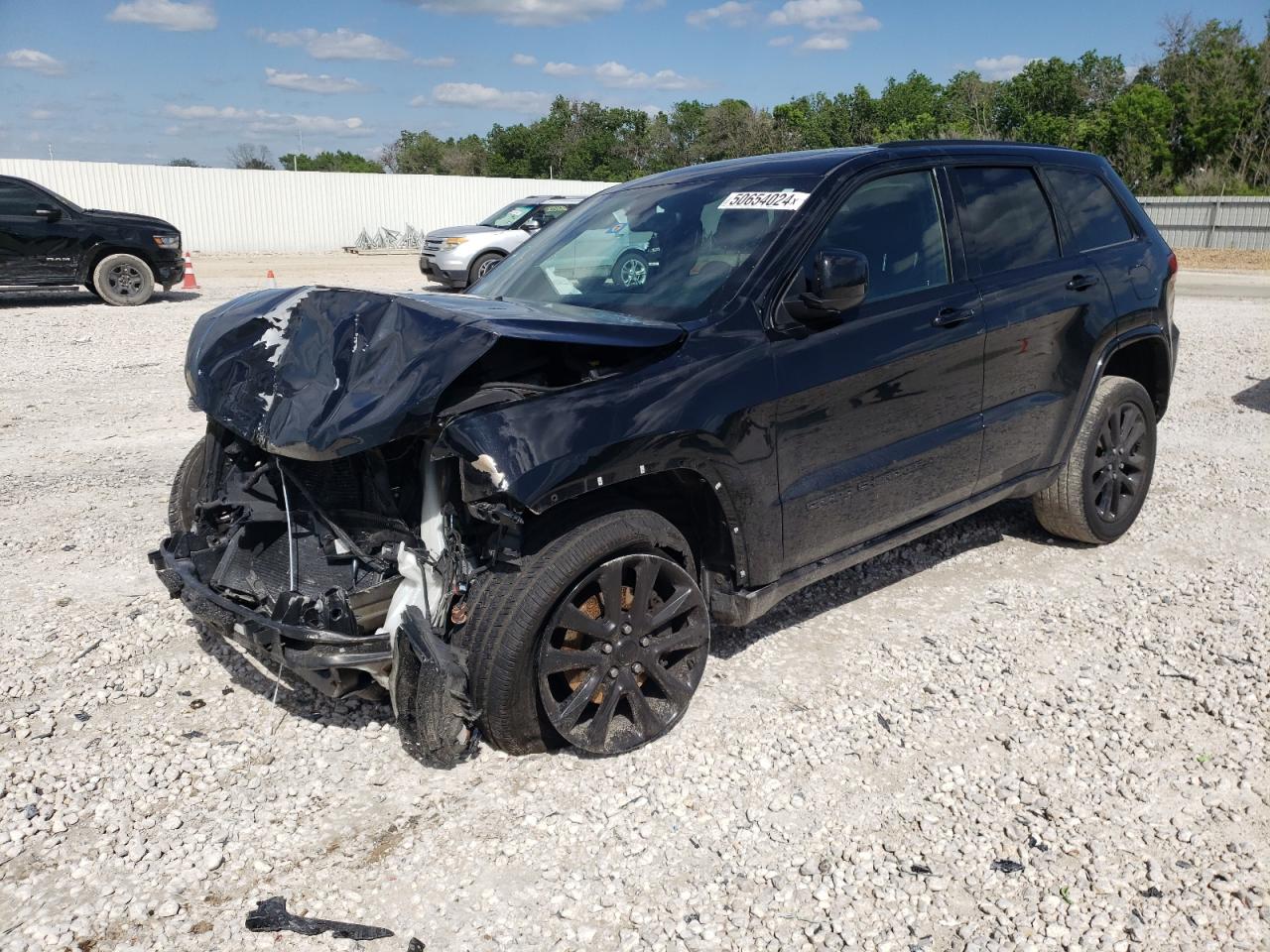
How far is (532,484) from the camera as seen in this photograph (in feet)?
9.19

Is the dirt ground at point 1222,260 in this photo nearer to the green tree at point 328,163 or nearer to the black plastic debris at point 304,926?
the black plastic debris at point 304,926

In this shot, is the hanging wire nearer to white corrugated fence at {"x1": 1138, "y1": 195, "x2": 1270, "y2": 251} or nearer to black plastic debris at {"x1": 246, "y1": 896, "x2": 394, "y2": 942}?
black plastic debris at {"x1": 246, "y1": 896, "x2": 394, "y2": 942}

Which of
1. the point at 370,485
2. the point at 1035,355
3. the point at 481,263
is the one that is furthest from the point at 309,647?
the point at 481,263

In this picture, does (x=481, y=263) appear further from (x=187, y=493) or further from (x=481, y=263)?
(x=187, y=493)

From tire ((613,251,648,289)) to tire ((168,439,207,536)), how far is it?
1856mm

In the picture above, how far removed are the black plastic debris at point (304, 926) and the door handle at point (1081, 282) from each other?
3.87m

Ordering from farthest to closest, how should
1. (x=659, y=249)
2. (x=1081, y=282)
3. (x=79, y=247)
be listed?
(x=79, y=247), (x=1081, y=282), (x=659, y=249)

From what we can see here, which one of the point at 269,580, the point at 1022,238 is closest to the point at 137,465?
the point at 269,580

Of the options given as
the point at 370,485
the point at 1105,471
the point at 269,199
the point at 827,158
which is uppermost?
the point at 269,199

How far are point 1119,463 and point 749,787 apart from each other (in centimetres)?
305

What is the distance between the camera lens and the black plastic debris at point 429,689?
2.88 metres

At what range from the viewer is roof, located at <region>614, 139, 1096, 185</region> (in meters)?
3.92

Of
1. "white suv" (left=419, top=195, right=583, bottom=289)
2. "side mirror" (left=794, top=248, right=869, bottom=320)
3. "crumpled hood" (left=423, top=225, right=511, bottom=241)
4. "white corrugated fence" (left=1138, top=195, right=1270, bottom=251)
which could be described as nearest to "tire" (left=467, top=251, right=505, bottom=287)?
"white suv" (left=419, top=195, right=583, bottom=289)

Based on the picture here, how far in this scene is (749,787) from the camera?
3.20m
